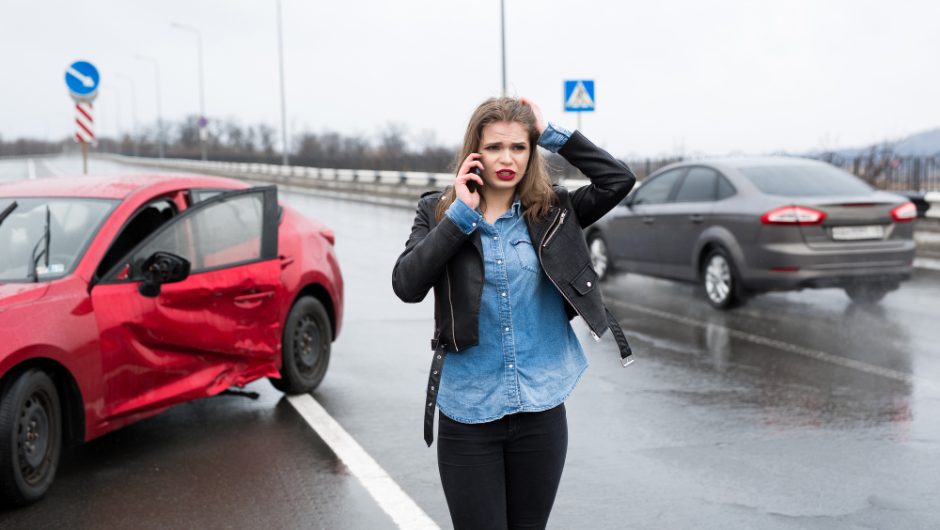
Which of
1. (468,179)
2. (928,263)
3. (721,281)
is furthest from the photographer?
(928,263)

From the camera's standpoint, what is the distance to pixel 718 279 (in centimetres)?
1044

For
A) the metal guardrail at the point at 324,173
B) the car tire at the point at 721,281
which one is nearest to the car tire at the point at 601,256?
the car tire at the point at 721,281

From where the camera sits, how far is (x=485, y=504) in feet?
9.75

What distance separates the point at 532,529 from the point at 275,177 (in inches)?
1886

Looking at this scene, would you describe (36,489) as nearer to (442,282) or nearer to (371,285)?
(442,282)

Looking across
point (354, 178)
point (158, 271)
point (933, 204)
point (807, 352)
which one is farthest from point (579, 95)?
point (354, 178)

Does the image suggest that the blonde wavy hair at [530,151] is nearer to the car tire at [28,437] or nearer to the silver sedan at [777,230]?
the car tire at [28,437]

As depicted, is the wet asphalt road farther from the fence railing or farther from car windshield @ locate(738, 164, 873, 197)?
the fence railing

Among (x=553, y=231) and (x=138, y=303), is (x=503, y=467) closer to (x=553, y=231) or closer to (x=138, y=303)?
(x=553, y=231)

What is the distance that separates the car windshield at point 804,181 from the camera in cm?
1005

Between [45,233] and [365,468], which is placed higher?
Result: [45,233]

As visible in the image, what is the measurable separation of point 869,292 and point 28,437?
8688 millimetres

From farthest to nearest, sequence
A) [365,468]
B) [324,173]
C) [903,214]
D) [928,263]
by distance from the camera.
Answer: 1. [324,173]
2. [928,263]
3. [903,214]
4. [365,468]

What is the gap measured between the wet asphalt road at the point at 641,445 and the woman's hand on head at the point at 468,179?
2012 mm
